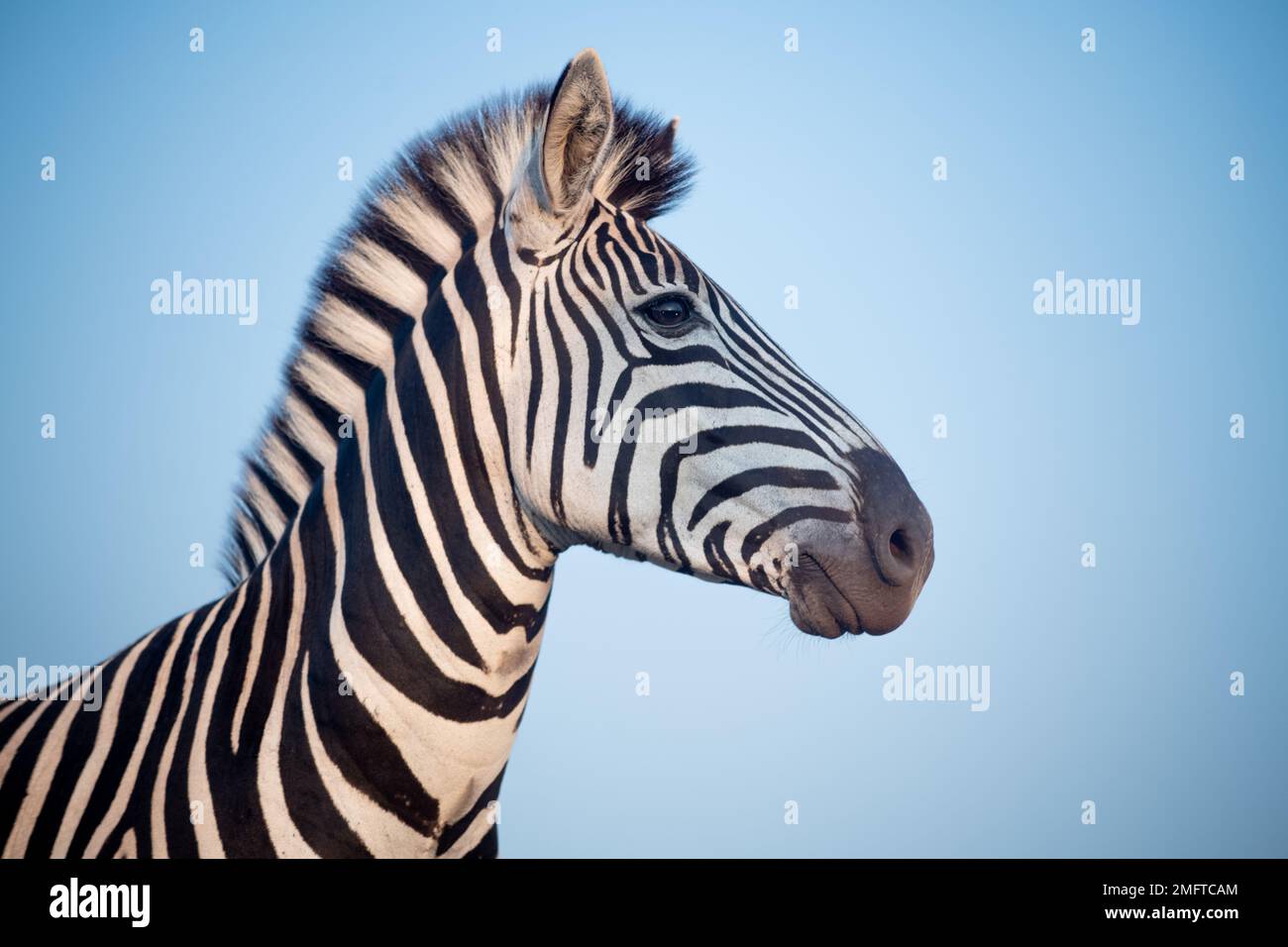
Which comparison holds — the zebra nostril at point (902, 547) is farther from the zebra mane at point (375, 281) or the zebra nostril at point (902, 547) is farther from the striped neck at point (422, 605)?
the zebra mane at point (375, 281)

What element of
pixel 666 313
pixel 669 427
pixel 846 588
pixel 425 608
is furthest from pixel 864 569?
pixel 425 608

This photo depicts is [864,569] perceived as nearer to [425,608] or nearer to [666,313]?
[666,313]

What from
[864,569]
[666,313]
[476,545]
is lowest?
[864,569]

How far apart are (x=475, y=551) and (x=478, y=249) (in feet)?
5.02

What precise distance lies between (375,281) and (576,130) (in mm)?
1398

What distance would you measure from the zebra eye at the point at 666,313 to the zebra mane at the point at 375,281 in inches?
35.4

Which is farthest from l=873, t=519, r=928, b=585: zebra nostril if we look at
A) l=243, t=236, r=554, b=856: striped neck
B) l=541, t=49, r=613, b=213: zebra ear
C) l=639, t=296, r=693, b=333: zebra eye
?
l=541, t=49, r=613, b=213: zebra ear

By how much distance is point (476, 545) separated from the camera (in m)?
4.14

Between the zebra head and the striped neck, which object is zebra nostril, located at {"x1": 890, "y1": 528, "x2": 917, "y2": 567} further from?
the striped neck

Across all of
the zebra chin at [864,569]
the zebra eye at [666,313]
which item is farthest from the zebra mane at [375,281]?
the zebra chin at [864,569]

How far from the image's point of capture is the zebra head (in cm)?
389

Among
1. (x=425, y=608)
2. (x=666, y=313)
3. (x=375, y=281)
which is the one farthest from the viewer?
(x=375, y=281)
